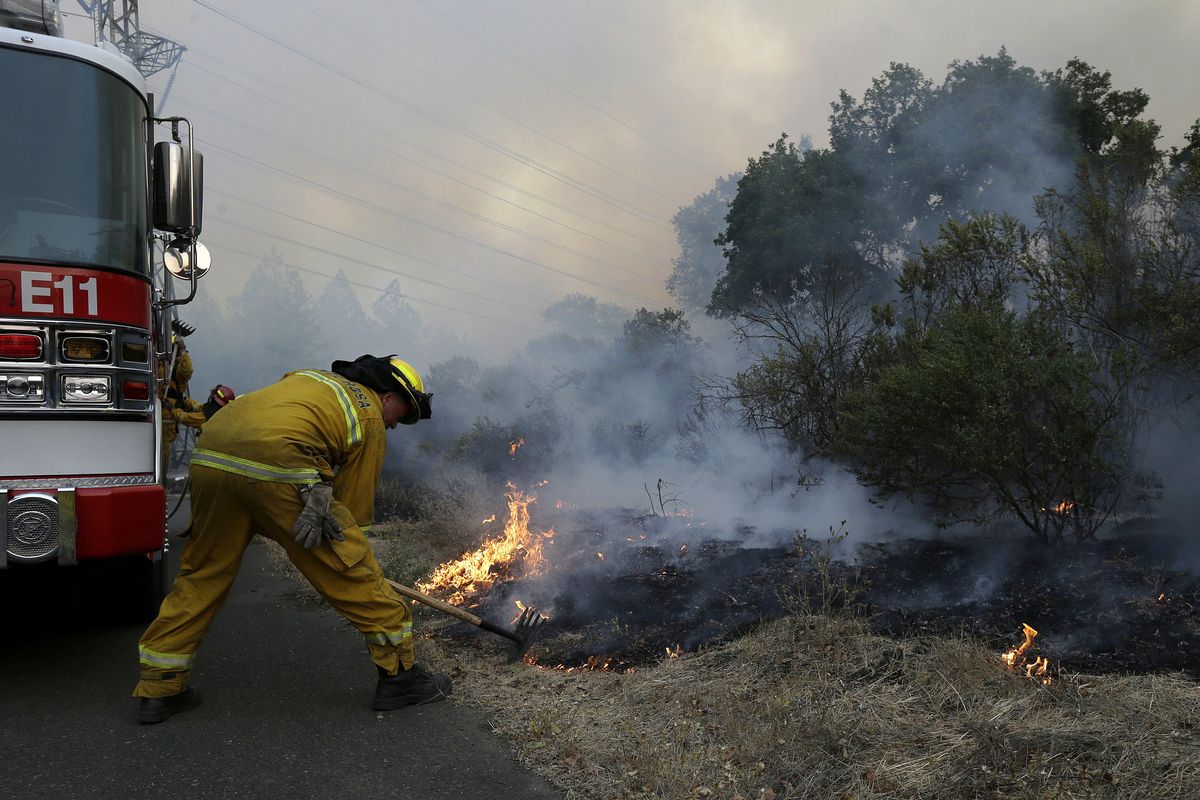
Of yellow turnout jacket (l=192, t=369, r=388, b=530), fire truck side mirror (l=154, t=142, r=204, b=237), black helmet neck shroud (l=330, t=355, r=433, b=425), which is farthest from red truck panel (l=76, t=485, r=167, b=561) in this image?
fire truck side mirror (l=154, t=142, r=204, b=237)

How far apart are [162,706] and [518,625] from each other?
175cm

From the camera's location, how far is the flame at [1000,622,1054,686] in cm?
376

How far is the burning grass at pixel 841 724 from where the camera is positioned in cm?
280

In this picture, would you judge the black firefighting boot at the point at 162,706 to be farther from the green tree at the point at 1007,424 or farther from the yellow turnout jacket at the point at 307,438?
the green tree at the point at 1007,424

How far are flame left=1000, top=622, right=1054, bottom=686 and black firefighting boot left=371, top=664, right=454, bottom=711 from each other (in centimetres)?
262

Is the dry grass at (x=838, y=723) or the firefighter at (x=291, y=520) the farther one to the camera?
the firefighter at (x=291, y=520)

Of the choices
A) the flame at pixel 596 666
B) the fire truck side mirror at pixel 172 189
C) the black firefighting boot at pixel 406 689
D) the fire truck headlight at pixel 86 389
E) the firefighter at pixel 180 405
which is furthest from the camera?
the firefighter at pixel 180 405

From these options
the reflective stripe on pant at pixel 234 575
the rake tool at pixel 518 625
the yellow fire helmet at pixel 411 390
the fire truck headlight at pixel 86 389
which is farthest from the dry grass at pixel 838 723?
the fire truck headlight at pixel 86 389

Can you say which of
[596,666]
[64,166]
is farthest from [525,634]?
[64,166]

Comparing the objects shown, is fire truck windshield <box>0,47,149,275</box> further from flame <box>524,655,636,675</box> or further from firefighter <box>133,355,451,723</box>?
flame <box>524,655,636,675</box>

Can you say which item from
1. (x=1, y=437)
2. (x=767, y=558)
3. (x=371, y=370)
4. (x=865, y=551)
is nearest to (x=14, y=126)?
(x=1, y=437)

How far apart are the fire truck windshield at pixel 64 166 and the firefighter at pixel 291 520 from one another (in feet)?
3.43

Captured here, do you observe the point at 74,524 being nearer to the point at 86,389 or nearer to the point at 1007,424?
the point at 86,389

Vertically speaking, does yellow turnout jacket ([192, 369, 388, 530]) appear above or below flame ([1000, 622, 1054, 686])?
above
